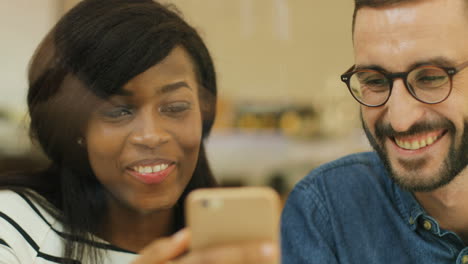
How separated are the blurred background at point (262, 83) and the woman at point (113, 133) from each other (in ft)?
0.14

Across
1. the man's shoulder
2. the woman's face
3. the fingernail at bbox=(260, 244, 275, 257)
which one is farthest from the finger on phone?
the man's shoulder

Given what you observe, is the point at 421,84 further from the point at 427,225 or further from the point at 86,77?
the point at 86,77

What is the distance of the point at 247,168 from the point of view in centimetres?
80

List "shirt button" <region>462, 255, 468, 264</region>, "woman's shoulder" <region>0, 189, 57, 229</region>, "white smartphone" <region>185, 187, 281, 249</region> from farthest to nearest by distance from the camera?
"shirt button" <region>462, 255, 468, 264</region> < "woman's shoulder" <region>0, 189, 57, 229</region> < "white smartphone" <region>185, 187, 281, 249</region>

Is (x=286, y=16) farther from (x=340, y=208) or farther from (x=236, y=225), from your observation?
(x=236, y=225)

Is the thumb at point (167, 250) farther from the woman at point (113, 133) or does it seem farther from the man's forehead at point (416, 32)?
the man's forehead at point (416, 32)

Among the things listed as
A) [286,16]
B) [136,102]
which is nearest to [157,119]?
[136,102]

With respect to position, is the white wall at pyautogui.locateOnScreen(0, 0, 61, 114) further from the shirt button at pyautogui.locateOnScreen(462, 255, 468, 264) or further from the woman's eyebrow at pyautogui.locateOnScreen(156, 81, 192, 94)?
the shirt button at pyautogui.locateOnScreen(462, 255, 468, 264)

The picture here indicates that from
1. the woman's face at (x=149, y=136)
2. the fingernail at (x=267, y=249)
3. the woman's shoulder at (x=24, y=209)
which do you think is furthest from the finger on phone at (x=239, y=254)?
the woman's shoulder at (x=24, y=209)

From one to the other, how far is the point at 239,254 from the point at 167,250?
0.24 feet

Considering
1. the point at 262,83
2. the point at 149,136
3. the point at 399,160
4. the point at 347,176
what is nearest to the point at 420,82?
the point at 399,160

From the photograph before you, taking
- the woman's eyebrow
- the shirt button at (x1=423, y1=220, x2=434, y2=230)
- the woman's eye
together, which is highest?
the woman's eyebrow

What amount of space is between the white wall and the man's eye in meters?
0.17

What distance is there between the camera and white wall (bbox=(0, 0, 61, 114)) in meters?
0.58
